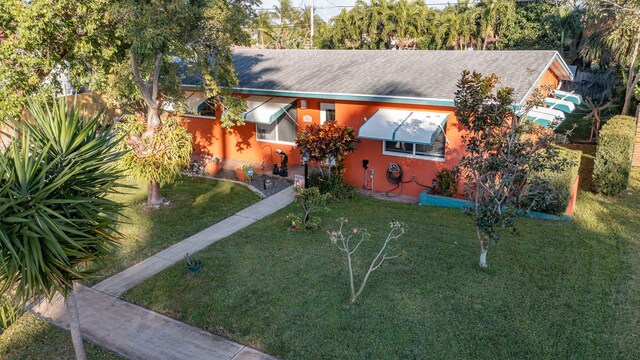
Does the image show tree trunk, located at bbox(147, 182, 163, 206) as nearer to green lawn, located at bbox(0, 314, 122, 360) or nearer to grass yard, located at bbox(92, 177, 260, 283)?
grass yard, located at bbox(92, 177, 260, 283)

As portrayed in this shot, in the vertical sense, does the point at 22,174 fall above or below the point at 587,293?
above

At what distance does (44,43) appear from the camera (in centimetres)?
1269

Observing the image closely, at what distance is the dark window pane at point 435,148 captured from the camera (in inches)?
581

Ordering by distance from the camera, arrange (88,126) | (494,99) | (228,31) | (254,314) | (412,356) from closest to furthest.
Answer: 1. (88,126)
2. (412,356)
3. (254,314)
4. (494,99)
5. (228,31)

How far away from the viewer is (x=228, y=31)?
Answer: 12812 mm

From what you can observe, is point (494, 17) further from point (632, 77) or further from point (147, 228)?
point (147, 228)

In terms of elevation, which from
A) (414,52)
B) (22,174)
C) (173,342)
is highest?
(414,52)

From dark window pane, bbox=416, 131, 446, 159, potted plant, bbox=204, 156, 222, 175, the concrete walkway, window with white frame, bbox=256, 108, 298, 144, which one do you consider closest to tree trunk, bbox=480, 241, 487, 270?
dark window pane, bbox=416, 131, 446, 159

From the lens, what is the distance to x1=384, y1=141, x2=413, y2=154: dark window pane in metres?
15.4

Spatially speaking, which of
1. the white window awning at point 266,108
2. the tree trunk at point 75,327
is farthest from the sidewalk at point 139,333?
the white window awning at point 266,108

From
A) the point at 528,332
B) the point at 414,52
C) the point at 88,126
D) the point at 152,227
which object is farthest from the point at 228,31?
the point at 528,332

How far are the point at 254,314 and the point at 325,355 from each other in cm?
177

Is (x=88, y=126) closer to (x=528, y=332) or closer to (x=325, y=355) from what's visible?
(x=325, y=355)

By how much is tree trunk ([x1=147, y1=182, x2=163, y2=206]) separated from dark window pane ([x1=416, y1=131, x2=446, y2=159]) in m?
8.28
